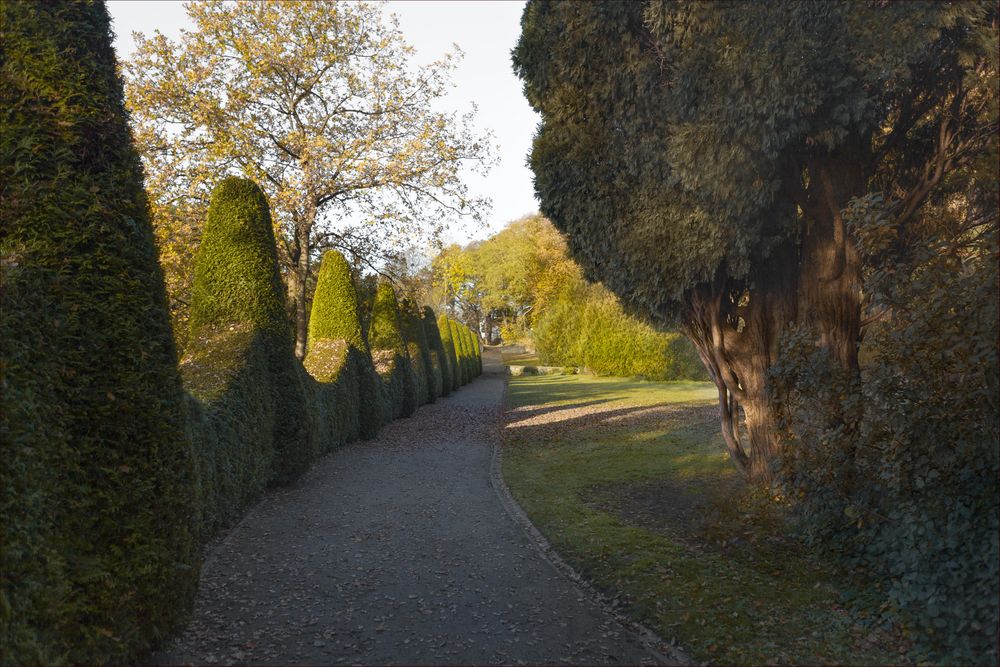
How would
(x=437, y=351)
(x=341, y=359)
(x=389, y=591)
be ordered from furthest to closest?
1. (x=437, y=351)
2. (x=341, y=359)
3. (x=389, y=591)

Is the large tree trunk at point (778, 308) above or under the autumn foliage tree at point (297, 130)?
under

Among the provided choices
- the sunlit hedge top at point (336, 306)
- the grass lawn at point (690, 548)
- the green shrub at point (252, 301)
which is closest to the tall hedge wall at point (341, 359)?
the sunlit hedge top at point (336, 306)

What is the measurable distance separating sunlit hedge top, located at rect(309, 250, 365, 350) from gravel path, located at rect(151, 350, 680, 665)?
613 cm

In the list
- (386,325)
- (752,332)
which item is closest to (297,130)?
(386,325)

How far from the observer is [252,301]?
9680mm

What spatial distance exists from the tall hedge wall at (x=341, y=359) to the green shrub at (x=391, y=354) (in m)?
2.60

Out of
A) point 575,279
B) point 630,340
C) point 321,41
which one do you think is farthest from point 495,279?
point 321,41

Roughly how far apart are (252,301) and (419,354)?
14602 mm

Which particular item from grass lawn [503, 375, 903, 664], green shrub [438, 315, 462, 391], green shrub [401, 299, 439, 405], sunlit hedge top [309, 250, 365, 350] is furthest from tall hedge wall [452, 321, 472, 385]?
grass lawn [503, 375, 903, 664]

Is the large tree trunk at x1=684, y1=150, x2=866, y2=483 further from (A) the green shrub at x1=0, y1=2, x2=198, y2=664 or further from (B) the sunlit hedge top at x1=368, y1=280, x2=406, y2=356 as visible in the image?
(B) the sunlit hedge top at x1=368, y1=280, x2=406, y2=356

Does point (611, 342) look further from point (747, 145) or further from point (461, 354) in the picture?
point (747, 145)

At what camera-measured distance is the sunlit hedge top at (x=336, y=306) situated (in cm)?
1591

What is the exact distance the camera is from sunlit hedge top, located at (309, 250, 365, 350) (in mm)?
15914

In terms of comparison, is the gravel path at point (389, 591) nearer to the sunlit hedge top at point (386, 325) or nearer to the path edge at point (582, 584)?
the path edge at point (582, 584)
